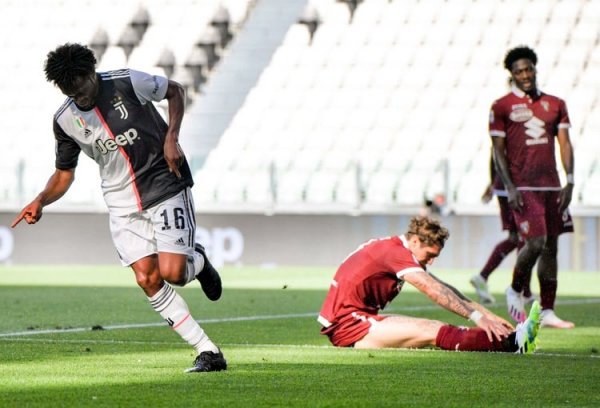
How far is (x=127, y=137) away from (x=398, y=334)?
236cm

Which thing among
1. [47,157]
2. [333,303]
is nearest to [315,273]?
[333,303]

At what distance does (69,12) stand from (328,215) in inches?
813

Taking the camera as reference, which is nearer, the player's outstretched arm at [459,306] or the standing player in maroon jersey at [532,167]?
the player's outstretched arm at [459,306]

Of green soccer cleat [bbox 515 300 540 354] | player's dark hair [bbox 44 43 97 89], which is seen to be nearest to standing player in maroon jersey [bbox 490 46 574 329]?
green soccer cleat [bbox 515 300 540 354]

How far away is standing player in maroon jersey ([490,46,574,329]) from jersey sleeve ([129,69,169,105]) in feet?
15.1

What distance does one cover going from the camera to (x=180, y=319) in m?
7.74

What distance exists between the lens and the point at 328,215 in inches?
1053

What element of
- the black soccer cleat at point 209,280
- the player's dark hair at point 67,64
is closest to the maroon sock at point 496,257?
the black soccer cleat at point 209,280

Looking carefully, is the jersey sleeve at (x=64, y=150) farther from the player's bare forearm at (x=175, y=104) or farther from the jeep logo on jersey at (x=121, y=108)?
the player's bare forearm at (x=175, y=104)

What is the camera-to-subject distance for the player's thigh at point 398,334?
30.3 ft

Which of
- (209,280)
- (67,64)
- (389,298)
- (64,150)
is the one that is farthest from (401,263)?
(67,64)

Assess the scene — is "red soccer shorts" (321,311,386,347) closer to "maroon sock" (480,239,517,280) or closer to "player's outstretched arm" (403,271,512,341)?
"player's outstretched arm" (403,271,512,341)

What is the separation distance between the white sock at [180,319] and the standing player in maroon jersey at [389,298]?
1632mm

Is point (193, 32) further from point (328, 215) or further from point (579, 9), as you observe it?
point (328, 215)
